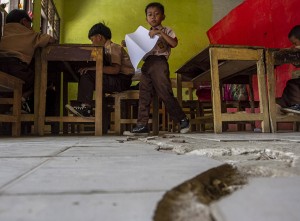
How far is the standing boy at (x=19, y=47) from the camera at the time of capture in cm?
265

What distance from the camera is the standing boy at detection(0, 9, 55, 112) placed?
104 inches

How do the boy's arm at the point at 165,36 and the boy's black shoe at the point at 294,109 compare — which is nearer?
the boy's arm at the point at 165,36

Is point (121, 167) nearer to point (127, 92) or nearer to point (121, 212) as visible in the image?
point (121, 212)

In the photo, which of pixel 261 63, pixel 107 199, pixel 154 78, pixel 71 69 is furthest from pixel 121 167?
pixel 71 69

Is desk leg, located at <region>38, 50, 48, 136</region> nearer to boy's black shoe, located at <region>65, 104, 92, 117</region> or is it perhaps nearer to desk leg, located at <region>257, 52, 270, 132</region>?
boy's black shoe, located at <region>65, 104, 92, 117</region>

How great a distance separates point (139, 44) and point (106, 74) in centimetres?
58

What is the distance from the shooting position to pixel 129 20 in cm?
812

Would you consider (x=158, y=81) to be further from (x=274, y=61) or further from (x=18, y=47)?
(x=18, y=47)

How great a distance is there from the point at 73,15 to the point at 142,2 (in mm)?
1705

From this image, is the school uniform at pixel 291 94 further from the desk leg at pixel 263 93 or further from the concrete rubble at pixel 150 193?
the concrete rubble at pixel 150 193

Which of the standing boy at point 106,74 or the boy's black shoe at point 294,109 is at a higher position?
the standing boy at point 106,74

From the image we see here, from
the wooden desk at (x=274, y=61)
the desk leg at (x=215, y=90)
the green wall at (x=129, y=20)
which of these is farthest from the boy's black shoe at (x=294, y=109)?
the green wall at (x=129, y=20)

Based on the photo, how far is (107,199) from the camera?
1.34 feet

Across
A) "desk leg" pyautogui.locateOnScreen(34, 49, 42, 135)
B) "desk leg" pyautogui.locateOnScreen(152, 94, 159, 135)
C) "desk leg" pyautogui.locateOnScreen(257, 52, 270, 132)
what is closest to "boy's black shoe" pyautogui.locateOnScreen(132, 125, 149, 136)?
"desk leg" pyautogui.locateOnScreen(152, 94, 159, 135)
